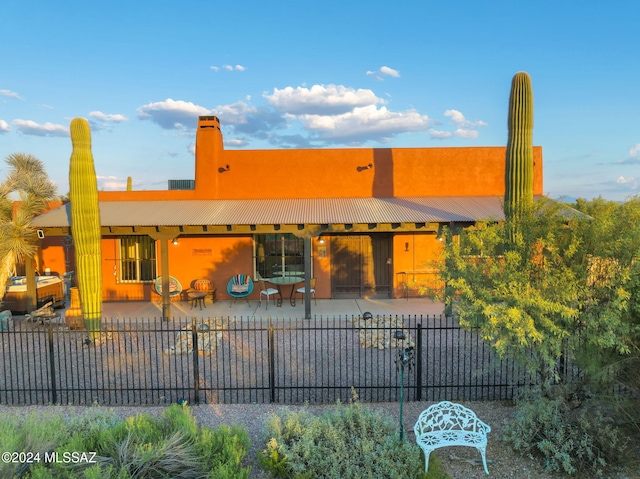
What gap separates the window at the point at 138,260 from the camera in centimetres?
1348

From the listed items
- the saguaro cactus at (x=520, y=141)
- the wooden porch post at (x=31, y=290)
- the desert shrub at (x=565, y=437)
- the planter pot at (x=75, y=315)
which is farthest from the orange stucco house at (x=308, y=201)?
the desert shrub at (x=565, y=437)

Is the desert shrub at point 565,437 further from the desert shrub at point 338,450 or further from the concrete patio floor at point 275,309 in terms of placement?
the concrete patio floor at point 275,309

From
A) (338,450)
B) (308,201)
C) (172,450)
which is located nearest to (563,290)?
(338,450)

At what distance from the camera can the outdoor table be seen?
39.8 feet

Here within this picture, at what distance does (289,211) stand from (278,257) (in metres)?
2.30

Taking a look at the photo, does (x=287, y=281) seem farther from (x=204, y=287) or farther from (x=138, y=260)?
(x=138, y=260)

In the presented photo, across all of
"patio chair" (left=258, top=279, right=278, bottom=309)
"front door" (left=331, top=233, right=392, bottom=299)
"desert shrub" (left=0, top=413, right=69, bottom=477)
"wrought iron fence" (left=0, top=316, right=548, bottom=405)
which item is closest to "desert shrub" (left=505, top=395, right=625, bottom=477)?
"wrought iron fence" (left=0, top=316, right=548, bottom=405)

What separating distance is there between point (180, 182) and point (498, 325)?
1419 cm

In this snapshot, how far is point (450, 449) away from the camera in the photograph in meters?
4.86

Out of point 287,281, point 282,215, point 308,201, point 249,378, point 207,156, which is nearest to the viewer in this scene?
point 249,378

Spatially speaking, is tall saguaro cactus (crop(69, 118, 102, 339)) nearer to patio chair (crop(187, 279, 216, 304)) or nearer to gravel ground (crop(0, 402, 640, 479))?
gravel ground (crop(0, 402, 640, 479))

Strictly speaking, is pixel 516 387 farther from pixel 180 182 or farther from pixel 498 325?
pixel 180 182

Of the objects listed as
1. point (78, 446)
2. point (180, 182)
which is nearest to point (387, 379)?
point (78, 446)

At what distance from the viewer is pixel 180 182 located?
53.2ft
